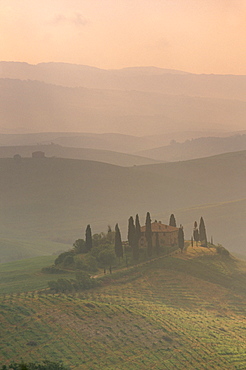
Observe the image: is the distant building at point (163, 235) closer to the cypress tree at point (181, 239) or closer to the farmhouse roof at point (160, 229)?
the farmhouse roof at point (160, 229)

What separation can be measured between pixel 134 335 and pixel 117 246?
28.3 meters

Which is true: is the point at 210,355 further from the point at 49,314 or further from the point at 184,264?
the point at 184,264

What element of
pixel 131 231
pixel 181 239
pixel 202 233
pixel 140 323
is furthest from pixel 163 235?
pixel 140 323

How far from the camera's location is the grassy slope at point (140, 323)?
70.8 meters

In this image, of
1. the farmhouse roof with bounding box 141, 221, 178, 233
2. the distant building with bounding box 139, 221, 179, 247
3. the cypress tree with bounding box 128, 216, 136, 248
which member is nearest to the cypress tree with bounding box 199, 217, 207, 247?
the distant building with bounding box 139, 221, 179, 247

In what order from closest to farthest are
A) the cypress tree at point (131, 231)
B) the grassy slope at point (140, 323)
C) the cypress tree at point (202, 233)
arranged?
the grassy slope at point (140, 323), the cypress tree at point (131, 231), the cypress tree at point (202, 233)

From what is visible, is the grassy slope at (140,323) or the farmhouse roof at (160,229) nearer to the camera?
the grassy slope at (140,323)

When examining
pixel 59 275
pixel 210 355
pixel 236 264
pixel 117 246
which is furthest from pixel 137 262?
pixel 210 355

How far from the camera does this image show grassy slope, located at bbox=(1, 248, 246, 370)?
7075 centimetres

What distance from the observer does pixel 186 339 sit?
77688mm

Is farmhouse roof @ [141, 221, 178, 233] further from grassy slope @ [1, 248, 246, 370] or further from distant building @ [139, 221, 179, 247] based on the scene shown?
grassy slope @ [1, 248, 246, 370]

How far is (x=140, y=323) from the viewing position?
80625 millimetres

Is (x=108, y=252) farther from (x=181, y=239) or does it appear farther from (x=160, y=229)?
(x=181, y=239)

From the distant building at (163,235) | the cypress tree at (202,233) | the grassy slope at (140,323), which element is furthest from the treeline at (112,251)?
the cypress tree at (202,233)
